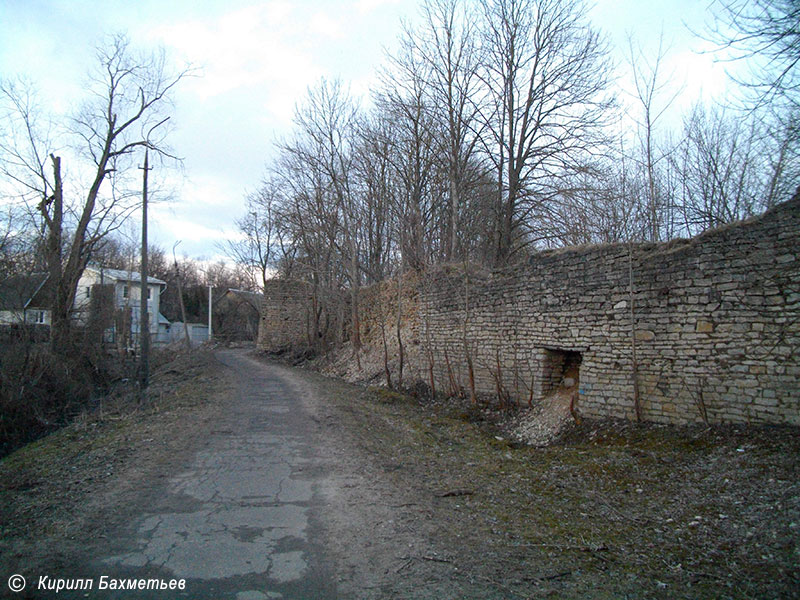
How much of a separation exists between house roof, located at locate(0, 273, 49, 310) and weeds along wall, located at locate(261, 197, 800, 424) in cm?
1705

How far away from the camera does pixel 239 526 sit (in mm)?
4957

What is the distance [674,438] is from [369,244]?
1817 centimetres

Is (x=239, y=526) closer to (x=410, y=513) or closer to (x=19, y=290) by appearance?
(x=410, y=513)

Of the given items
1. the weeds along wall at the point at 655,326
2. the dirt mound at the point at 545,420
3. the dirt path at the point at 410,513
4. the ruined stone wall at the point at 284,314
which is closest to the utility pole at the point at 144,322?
→ the dirt path at the point at 410,513

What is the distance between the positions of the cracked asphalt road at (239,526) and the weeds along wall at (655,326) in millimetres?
5092

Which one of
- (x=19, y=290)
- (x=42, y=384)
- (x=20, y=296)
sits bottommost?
(x=42, y=384)

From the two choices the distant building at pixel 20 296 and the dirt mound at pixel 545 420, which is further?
the distant building at pixel 20 296

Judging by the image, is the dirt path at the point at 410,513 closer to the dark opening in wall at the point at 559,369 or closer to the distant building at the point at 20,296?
the dark opening in wall at the point at 559,369

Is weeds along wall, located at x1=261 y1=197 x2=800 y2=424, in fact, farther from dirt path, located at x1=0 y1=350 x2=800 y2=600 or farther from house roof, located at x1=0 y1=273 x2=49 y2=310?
house roof, located at x1=0 y1=273 x2=49 y2=310

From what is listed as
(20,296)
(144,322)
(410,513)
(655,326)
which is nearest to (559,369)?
(655,326)

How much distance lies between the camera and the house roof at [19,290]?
19688mm

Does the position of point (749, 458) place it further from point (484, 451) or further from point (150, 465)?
point (150, 465)

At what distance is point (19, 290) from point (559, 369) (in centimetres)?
2024

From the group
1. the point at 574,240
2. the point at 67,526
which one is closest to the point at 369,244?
the point at 574,240
